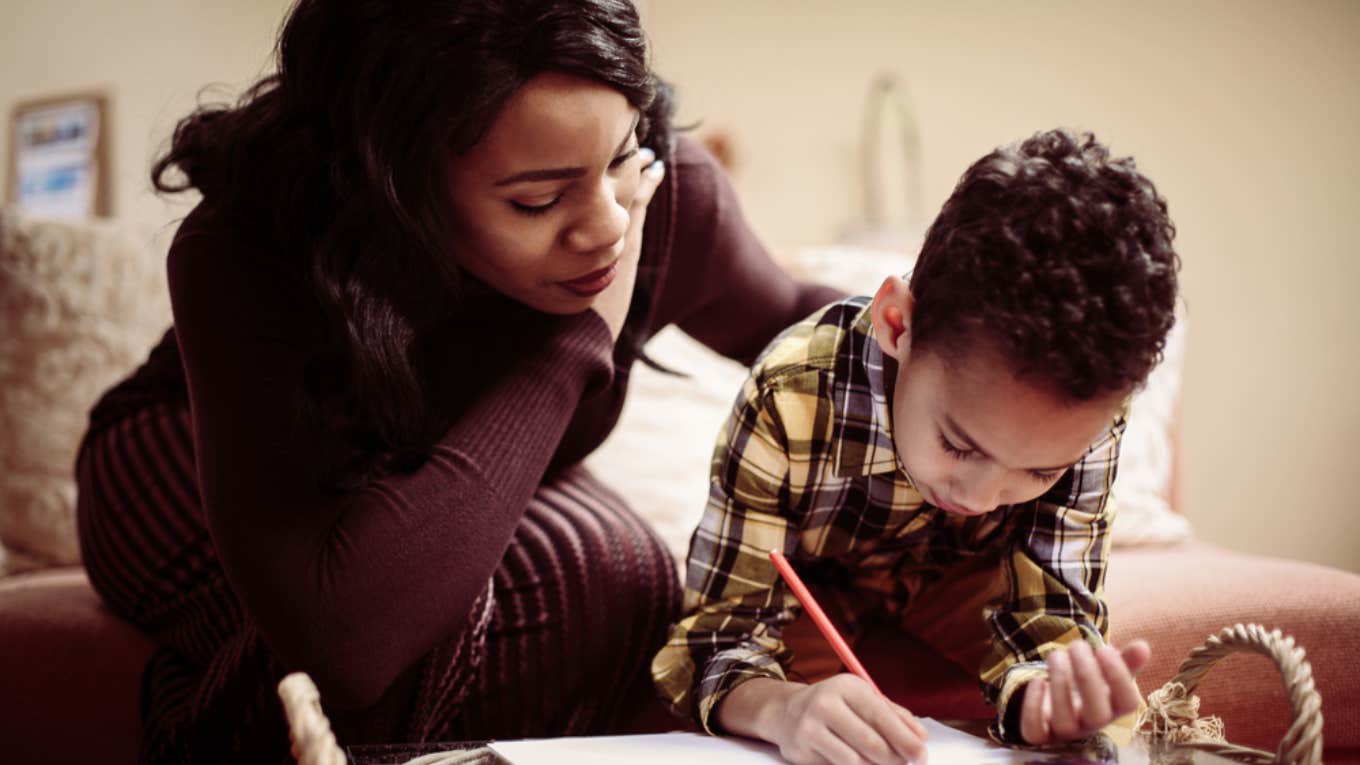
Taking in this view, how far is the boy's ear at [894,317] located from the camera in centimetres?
69

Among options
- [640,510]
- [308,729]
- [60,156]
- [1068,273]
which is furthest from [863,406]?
[60,156]

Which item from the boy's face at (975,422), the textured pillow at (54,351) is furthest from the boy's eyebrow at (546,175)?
the textured pillow at (54,351)

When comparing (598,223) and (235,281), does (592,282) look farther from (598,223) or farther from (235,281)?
(235,281)

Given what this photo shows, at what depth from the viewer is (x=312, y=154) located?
2.77ft

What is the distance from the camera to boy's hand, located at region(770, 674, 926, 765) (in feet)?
2.04

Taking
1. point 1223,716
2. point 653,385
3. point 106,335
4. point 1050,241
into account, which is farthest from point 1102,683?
point 106,335

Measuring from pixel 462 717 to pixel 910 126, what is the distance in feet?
5.72

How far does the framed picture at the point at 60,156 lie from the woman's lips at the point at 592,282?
1.99 metres

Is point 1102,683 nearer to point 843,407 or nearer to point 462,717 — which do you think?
point 843,407

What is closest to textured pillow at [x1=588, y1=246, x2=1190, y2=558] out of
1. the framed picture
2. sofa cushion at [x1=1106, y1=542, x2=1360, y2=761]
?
sofa cushion at [x1=1106, y1=542, x2=1360, y2=761]

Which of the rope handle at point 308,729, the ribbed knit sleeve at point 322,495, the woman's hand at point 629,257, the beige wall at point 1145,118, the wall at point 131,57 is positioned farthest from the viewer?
the wall at point 131,57

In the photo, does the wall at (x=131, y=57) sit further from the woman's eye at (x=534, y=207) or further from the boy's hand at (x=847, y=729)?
the boy's hand at (x=847, y=729)

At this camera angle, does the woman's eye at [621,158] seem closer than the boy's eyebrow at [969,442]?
No

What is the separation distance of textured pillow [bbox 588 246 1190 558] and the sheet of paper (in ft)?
1.94
